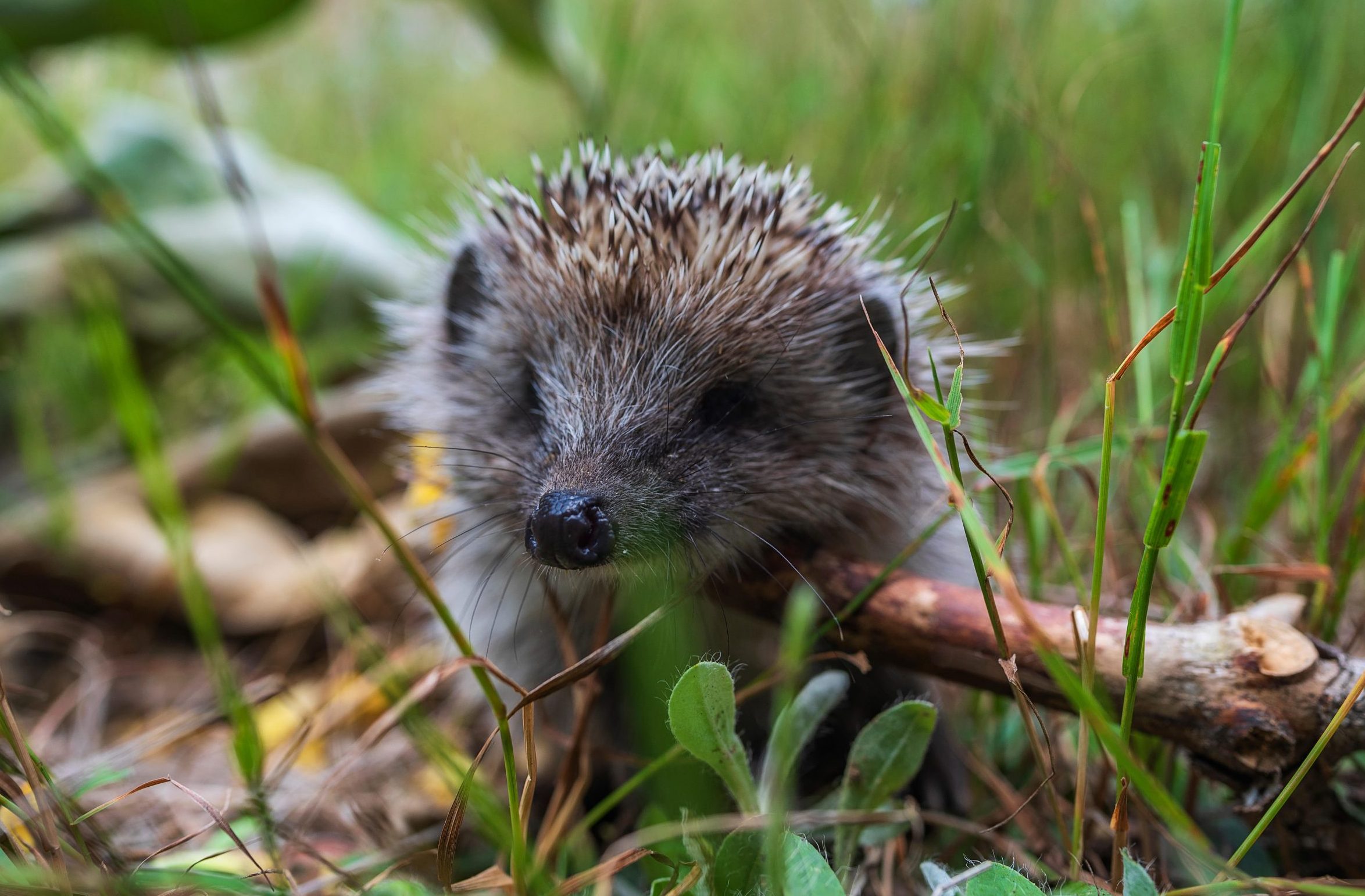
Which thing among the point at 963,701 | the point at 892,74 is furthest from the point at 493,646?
the point at 892,74

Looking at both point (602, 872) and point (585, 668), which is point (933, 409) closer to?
point (585, 668)

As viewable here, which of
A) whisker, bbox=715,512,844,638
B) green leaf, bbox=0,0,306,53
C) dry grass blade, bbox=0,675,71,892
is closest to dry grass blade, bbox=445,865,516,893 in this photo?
dry grass blade, bbox=0,675,71,892

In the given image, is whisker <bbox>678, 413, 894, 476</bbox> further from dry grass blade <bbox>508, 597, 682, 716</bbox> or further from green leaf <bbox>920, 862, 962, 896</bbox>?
green leaf <bbox>920, 862, 962, 896</bbox>

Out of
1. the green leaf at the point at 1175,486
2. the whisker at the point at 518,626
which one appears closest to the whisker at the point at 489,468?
A: the whisker at the point at 518,626

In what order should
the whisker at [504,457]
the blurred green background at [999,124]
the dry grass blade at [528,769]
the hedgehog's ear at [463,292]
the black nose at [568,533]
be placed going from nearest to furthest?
the dry grass blade at [528,769], the black nose at [568,533], the whisker at [504,457], the hedgehog's ear at [463,292], the blurred green background at [999,124]

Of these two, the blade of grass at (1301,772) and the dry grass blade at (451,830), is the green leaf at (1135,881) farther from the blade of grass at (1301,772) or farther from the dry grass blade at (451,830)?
the dry grass blade at (451,830)
